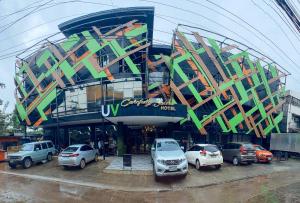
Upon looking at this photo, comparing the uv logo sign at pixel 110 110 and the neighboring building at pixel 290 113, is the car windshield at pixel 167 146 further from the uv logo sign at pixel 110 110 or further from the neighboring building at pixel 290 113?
the neighboring building at pixel 290 113

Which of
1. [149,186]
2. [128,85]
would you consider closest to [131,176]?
[149,186]

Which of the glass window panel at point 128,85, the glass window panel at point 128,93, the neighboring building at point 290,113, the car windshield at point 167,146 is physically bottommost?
the car windshield at point 167,146

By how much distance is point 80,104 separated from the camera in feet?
85.9

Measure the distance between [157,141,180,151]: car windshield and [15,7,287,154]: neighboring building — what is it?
794cm

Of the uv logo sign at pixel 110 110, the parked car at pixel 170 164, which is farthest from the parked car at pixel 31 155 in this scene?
the parked car at pixel 170 164

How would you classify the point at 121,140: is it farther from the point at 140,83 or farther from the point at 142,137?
the point at 140,83

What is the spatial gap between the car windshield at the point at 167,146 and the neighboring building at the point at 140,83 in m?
7.94

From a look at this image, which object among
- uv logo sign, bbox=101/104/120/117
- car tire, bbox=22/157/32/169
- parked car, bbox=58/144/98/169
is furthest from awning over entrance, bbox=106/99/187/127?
car tire, bbox=22/157/32/169

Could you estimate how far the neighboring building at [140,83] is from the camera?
2453 cm

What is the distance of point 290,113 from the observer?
3284cm

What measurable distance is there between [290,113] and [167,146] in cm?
2670

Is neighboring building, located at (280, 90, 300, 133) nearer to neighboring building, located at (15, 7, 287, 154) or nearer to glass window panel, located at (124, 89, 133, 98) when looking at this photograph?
neighboring building, located at (15, 7, 287, 154)

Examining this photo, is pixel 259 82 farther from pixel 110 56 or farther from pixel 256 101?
pixel 110 56

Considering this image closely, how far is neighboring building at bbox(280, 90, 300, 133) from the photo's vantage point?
32.4 m
